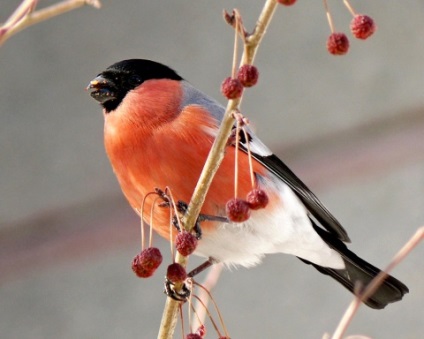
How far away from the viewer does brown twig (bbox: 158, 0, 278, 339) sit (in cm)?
63

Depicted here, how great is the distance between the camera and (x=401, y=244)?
2.02 m

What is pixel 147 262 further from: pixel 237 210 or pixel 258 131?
pixel 258 131

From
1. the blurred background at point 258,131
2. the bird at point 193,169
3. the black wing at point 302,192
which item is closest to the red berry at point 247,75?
the bird at point 193,169

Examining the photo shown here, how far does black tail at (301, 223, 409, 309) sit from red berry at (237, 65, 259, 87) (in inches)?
28.2

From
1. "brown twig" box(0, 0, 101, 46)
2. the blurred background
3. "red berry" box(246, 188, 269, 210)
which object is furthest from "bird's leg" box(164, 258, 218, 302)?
the blurred background

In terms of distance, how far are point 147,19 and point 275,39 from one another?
0.31 meters

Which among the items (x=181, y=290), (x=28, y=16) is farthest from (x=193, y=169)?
(x=28, y=16)

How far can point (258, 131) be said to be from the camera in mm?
1906

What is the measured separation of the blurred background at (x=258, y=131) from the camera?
1901mm

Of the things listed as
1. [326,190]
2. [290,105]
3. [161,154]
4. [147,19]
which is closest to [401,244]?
[326,190]

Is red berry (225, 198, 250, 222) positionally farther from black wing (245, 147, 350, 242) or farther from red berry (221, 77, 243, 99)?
black wing (245, 147, 350, 242)

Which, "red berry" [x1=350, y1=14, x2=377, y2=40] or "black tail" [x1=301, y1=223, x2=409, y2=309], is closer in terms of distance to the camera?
"red berry" [x1=350, y1=14, x2=377, y2=40]

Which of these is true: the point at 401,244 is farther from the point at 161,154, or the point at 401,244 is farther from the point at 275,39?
the point at 161,154

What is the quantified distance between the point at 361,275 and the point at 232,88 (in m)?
0.81
